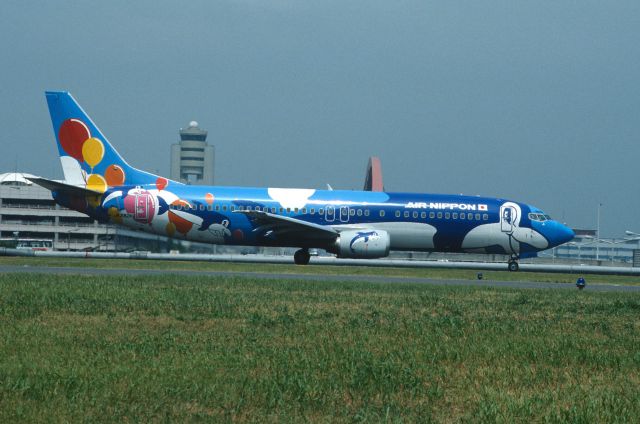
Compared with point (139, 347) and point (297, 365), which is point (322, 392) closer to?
point (297, 365)

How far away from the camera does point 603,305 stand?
1884 cm

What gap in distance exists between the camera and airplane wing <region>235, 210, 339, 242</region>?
40.0m

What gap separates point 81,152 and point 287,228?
35.1ft

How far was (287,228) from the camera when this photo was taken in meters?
41.1

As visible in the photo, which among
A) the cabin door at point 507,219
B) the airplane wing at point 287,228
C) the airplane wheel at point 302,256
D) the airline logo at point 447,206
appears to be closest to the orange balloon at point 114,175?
the airplane wing at point 287,228

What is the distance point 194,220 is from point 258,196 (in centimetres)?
335

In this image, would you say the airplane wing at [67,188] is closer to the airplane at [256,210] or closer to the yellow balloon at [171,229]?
the airplane at [256,210]

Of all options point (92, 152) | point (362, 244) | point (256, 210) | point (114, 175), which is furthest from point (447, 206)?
point (92, 152)

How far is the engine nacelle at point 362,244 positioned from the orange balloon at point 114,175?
36.1 feet

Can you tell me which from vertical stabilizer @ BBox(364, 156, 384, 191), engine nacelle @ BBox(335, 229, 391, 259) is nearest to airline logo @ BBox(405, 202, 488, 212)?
engine nacelle @ BBox(335, 229, 391, 259)

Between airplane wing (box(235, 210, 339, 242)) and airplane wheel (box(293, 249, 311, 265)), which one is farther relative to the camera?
airplane wheel (box(293, 249, 311, 265))

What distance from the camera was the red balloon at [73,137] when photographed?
41.1m

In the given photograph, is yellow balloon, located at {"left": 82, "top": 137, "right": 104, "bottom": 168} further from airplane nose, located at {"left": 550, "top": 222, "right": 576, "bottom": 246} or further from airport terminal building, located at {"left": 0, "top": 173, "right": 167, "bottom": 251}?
airport terminal building, located at {"left": 0, "top": 173, "right": 167, "bottom": 251}

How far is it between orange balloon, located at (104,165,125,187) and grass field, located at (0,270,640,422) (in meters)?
23.8
